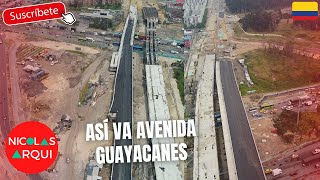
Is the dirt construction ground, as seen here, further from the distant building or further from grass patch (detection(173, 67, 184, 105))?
the distant building

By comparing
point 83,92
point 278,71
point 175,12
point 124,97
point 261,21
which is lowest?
point 124,97

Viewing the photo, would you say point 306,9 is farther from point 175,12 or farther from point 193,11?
point 193,11

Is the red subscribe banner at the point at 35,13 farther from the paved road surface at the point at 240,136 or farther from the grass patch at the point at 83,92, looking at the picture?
the grass patch at the point at 83,92

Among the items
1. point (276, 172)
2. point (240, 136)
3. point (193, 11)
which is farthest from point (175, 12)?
point (276, 172)

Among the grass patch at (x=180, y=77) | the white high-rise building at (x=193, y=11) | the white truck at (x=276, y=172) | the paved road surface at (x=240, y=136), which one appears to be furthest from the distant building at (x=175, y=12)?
the white truck at (x=276, y=172)

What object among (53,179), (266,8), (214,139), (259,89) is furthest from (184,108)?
(266,8)
